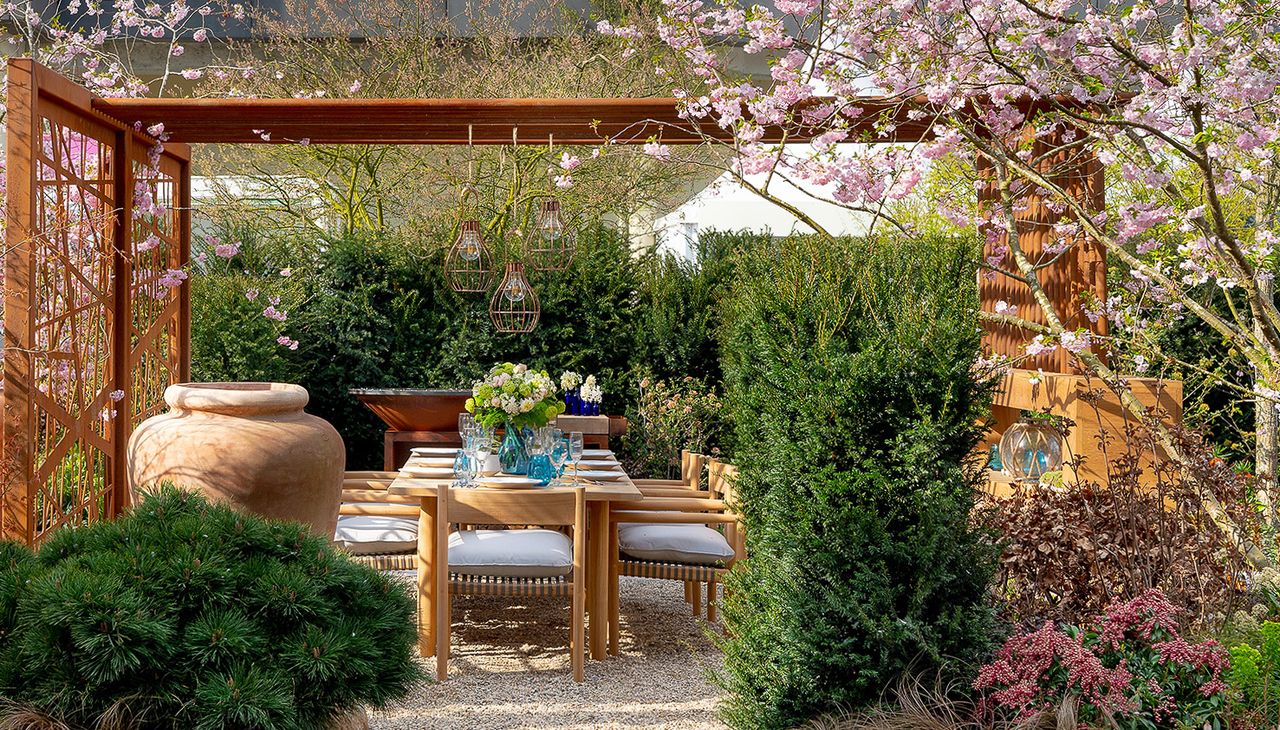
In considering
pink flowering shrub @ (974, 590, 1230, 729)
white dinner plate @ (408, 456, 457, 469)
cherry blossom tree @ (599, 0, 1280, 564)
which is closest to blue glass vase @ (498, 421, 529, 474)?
white dinner plate @ (408, 456, 457, 469)

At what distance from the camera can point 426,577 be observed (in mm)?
4543

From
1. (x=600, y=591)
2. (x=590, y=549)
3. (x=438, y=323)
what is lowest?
(x=600, y=591)

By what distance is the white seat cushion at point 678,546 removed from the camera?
475 cm

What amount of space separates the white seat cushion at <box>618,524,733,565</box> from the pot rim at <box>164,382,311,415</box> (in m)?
1.52

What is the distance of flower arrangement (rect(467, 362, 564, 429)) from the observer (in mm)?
4938

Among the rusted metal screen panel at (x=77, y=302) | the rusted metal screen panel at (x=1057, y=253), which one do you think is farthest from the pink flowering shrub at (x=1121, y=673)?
the rusted metal screen panel at (x=77, y=302)

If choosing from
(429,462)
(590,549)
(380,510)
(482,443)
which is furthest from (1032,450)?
(429,462)

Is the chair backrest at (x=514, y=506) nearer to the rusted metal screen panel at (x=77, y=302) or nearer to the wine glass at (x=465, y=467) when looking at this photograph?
the wine glass at (x=465, y=467)

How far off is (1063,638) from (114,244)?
14.5 feet

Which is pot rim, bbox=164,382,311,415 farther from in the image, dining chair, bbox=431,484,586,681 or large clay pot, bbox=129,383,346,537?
dining chair, bbox=431,484,586,681

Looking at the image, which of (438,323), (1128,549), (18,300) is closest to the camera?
(1128,549)

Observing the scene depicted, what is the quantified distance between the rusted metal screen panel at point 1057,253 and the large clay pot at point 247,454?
3.07 metres

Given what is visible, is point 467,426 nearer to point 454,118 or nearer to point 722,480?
point 722,480

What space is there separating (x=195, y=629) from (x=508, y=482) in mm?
2336
